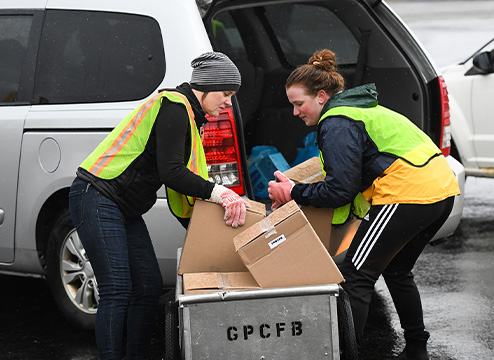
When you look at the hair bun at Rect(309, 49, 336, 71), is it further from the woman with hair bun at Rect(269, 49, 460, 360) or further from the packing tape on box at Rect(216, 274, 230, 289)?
the packing tape on box at Rect(216, 274, 230, 289)

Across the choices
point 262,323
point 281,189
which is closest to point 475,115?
point 281,189

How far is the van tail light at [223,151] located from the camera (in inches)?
186

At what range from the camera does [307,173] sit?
4512 mm

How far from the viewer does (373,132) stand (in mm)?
4137

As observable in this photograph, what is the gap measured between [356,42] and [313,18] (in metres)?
0.49

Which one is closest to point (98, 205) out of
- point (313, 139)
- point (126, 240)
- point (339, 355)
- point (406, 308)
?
point (126, 240)

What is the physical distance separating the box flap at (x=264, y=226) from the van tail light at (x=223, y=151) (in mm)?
813

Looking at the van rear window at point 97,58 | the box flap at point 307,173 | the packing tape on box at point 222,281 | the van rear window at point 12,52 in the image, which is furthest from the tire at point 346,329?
the van rear window at point 12,52

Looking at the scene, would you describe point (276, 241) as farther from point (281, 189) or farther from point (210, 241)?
point (281, 189)

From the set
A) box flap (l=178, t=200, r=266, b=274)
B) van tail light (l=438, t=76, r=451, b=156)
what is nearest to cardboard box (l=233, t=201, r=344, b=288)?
box flap (l=178, t=200, r=266, b=274)

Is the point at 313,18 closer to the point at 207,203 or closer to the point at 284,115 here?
the point at 284,115

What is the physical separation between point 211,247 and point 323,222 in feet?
1.85

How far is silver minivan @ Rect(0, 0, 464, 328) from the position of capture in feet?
15.8

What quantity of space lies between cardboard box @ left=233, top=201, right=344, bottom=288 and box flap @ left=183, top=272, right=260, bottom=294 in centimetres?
9
